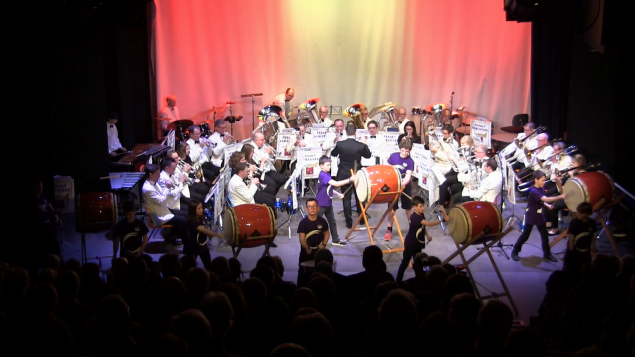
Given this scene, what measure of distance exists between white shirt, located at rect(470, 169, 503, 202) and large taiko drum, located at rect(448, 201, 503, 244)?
1.84 meters

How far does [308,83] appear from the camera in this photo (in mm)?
15125

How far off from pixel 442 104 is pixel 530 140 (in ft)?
9.42

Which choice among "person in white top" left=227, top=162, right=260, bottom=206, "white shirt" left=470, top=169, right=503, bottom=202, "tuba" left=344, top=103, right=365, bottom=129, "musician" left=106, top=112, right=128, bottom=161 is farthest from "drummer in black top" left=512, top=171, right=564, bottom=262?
"musician" left=106, top=112, right=128, bottom=161

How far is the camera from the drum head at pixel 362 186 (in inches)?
338

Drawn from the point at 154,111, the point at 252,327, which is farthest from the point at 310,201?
the point at 154,111

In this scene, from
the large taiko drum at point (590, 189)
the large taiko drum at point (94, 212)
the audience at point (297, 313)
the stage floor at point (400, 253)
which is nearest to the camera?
the audience at point (297, 313)

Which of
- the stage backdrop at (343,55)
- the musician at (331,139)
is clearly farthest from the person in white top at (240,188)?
the stage backdrop at (343,55)

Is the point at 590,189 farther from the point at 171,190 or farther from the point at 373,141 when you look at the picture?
the point at 171,190

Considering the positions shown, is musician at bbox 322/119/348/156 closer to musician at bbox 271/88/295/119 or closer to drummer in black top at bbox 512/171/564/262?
musician at bbox 271/88/295/119

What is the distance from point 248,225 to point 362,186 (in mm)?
2216

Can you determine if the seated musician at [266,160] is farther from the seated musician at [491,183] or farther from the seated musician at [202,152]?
the seated musician at [491,183]

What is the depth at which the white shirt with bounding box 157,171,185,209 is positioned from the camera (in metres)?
8.54

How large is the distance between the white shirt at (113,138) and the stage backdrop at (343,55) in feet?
9.16

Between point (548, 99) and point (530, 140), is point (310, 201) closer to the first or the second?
point (530, 140)
